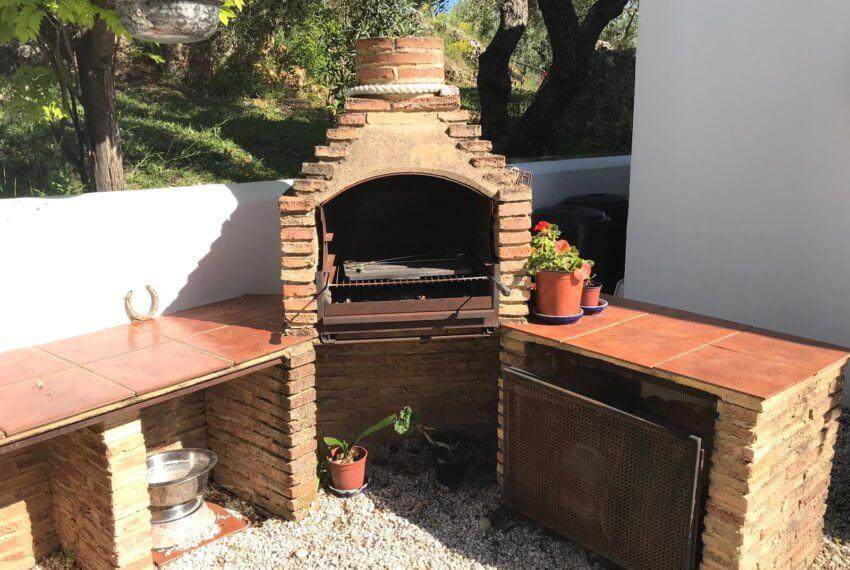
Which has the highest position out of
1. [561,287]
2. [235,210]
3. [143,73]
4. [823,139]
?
[143,73]

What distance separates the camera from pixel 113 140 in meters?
5.66

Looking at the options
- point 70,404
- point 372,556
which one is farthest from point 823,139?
point 70,404

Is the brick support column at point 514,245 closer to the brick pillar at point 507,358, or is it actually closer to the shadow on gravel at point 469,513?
the brick pillar at point 507,358

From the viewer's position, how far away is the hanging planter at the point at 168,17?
11.1 feet

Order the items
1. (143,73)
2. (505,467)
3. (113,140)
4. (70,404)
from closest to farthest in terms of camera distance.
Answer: (70,404), (505,467), (113,140), (143,73)

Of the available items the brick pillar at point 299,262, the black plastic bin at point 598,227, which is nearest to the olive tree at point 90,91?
the brick pillar at point 299,262

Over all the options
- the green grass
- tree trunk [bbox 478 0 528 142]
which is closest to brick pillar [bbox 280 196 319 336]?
the green grass

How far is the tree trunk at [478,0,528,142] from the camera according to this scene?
9.48 m

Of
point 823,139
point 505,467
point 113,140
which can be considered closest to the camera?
point 505,467

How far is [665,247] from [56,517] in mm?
4820

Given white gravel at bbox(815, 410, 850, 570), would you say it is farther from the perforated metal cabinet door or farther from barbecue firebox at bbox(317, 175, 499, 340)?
barbecue firebox at bbox(317, 175, 499, 340)

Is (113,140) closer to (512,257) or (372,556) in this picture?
(512,257)

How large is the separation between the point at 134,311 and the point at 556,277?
264 centimetres

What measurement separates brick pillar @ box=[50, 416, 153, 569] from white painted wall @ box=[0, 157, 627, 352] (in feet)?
2.58
